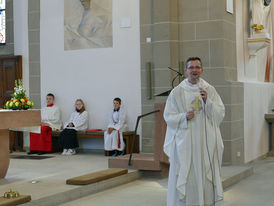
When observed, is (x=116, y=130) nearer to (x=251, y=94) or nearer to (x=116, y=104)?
(x=116, y=104)

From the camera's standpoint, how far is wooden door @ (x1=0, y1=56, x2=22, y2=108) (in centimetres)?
1062

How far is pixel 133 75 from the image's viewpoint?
31.6 feet

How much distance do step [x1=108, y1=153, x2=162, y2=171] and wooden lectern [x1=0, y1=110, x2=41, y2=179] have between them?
156cm

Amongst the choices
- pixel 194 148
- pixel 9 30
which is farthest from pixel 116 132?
pixel 194 148

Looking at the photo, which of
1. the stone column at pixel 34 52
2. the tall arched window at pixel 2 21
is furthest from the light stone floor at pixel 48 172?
the tall arched window at pixel 2 21

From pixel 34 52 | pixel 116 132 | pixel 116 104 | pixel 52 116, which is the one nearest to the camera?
pixel 116 132

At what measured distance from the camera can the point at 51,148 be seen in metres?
10.0

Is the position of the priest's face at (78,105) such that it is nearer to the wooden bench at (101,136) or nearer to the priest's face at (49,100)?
the wooden bench at (101,136)

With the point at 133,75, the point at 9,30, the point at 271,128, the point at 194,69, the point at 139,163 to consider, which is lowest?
the point at 139,163

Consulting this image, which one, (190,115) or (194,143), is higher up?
(190,115)

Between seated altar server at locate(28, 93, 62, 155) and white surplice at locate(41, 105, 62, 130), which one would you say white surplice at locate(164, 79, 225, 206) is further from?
white surplice at locate(41, 105, 62, 130)

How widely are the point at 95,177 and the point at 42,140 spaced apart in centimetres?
355

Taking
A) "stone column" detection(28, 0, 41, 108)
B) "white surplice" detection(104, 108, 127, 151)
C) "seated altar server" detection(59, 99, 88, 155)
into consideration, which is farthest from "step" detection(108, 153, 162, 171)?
"stone column" detection(28, 0, 41, 108)

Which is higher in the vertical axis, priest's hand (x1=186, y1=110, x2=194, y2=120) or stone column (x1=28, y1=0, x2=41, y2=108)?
stone column (x1=28, y1=0, x2=41, y2=108)
